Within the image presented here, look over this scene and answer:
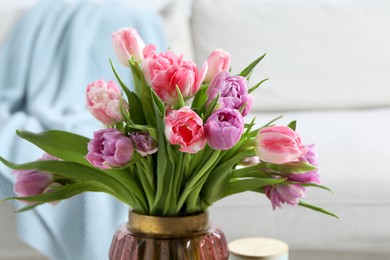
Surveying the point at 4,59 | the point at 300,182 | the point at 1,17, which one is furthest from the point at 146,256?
the point at 1,17

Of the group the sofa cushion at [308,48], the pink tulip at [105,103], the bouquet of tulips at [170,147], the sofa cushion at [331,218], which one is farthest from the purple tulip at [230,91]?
the sofa cushion at [308,48]

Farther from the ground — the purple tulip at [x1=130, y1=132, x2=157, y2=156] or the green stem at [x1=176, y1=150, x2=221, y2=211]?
the purple tulip at [x1=130, y1=132, x2=157, y2=156]

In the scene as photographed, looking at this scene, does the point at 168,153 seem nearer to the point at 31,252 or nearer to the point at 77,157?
the point at 77,157

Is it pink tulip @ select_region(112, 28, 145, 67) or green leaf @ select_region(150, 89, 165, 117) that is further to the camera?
pink tulip @ select_region(112, 28, 145, 67)

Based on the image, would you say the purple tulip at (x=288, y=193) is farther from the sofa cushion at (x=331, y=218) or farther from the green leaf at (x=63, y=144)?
the sofa cushion at (x=331, y=218)

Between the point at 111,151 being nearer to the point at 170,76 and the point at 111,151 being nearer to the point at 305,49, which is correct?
the point at 170,76

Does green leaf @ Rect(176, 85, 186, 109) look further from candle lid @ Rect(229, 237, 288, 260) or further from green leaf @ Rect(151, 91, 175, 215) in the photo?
candle lid @ Rect(229, 237, 288, 260)

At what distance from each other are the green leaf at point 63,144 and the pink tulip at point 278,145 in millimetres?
222

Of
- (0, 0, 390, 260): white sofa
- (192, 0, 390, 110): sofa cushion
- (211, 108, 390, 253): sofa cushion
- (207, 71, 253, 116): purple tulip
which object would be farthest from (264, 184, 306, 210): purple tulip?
(192, 0, 390, 110): sofa cushion

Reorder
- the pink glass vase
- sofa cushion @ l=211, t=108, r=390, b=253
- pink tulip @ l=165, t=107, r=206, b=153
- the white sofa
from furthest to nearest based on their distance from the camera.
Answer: the white sofa → sofa cushion @ l=211, t=108, r=390, b=253 → the pink glass vase → pink tulip @ l=165, t=107, r=206, b=153

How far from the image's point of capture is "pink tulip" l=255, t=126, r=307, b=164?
0.75 meters

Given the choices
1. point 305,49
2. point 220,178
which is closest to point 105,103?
point 220,178

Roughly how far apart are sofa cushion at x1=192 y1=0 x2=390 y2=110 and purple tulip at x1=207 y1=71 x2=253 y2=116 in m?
1.56

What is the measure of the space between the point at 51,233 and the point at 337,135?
2.59 ft
